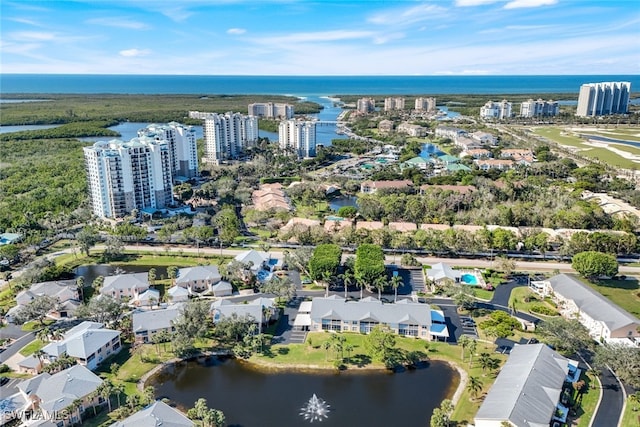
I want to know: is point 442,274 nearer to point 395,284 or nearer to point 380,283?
point 395,284

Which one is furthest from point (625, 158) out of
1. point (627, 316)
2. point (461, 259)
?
point (627, 316)

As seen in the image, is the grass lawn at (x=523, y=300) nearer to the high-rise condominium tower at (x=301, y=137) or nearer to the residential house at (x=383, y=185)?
the residential house at (x=383, y=185)

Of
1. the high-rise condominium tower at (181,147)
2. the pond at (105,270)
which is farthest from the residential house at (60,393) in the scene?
the high-rise condominium tower at (181,147)

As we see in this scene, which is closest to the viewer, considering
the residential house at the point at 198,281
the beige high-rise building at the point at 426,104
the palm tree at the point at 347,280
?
the palm tree at the point at 347,280

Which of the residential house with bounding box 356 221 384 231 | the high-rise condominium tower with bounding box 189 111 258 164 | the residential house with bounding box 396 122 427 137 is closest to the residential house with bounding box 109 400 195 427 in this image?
the residential house with bounding box 356 221 384 231

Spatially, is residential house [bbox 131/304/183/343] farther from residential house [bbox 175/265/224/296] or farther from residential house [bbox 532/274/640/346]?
residential house [bbox 532/274/640/346]
